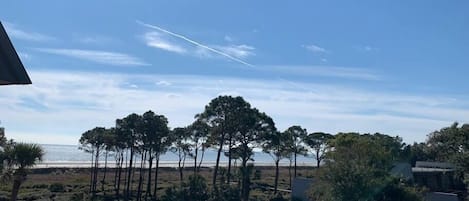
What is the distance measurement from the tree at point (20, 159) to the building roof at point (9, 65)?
18583 millimetres

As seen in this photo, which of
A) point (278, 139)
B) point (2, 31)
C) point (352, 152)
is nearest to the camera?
point (2, 31)

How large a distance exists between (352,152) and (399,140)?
44.3 meters

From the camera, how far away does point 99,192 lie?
168ft

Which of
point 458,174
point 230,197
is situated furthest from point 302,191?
point 458,174

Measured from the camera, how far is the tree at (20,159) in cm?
2025

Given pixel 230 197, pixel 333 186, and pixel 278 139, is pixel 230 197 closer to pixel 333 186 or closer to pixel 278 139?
pixel 278 139

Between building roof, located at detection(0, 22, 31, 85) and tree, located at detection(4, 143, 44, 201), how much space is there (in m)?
18.6

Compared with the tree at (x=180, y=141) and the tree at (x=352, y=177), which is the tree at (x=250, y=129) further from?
the tree at (x=352, y=177)

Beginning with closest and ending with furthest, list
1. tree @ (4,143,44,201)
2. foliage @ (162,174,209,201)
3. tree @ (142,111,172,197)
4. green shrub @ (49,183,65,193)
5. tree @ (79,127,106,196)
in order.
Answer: tree @ (4,143,44,201) → foliage @ (162,174,209,201) → tree @ (142,111,172,197) → green shrub @ (49,183,65,193) → tree @ (79,127,106,196)

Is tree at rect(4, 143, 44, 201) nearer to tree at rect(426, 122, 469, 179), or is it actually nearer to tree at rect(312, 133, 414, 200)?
tree at rect(312, 133, 414, 200)

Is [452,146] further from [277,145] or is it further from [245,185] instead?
[245,185]

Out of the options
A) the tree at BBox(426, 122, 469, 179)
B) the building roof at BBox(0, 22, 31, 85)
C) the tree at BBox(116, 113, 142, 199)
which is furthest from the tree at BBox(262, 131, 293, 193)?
the building roof at BBox(0, 22, 31, 85)

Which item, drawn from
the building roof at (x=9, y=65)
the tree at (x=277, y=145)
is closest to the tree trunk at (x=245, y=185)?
the tree at (x=277, y=145)

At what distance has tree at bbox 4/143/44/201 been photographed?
20.2 metres
